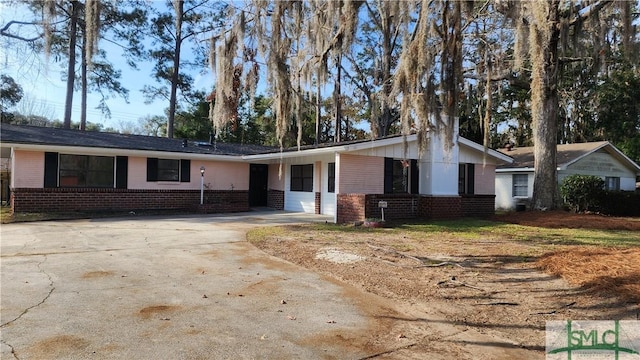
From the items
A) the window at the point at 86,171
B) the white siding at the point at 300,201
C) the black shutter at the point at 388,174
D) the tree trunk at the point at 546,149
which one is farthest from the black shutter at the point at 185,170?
the tree trunk at the point at 546,149

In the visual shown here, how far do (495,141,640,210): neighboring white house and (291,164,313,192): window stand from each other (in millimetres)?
9862

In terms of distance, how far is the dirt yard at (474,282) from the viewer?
378 cm

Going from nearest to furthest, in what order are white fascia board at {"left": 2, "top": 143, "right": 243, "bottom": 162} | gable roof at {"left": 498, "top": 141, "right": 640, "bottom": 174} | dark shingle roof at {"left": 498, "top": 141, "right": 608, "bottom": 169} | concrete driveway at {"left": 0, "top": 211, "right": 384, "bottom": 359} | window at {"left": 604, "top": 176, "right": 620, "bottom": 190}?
concrete driveway at {"left": 0, "top": 211, "right": 384, "bottom": 359}, white fascia board at {"left": 2, "top": 143, "right": 243, "bottom": 162}, gable roof at {"left": 498, "top": 141, "right": 640, "bottom": 174}, dark shingle roof at {"left": 498, "top": 141, "right": 608, "bottom": 169}, window at {"left": 604, "top": 176, "right": 620, "bottom": 190}

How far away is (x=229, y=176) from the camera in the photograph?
18359 millimetres

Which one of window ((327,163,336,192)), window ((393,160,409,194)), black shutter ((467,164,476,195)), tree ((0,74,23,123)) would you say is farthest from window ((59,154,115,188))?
black shutter ((467,164,476,195))

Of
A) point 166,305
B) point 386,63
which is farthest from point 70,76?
point 166,305

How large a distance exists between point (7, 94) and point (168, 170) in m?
15.1

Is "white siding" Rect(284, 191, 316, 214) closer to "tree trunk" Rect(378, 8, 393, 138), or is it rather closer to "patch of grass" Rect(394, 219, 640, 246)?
"tree trunk" Rect(378, 8, 393, 138)

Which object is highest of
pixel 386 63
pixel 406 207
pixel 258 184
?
pixel 386 63

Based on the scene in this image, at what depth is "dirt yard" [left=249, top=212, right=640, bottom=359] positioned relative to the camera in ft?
12.4

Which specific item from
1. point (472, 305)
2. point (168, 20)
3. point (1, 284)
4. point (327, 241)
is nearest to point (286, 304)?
point (472, 305)

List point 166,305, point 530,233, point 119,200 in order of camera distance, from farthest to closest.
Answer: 1. point 119,200
2. point 530,233
3. point 166,305

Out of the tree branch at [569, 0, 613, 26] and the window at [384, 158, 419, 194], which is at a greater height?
the tree branch at [569, 0, 613, 26]

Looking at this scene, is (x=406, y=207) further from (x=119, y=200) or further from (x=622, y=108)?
(x=622, y=108)
